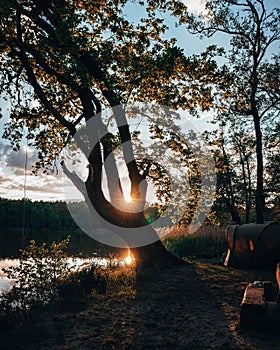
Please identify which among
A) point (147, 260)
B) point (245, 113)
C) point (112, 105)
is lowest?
point (147, 260)

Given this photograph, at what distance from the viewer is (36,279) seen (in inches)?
305

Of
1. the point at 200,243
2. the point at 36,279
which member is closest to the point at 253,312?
the point at 36,279

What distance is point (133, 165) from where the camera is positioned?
12008 millimetres

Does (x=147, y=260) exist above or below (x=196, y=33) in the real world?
below

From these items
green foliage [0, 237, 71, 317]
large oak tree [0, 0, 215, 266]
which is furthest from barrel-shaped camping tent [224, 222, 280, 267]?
green foliage [0, 237, 71, 317]

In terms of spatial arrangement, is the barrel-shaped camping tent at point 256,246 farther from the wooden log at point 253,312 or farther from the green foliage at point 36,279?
the green foliage at point 36,279

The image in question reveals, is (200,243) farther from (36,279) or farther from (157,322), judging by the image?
(157,322)

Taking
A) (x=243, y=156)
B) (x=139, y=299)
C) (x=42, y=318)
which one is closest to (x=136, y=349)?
(x=42, y=318)

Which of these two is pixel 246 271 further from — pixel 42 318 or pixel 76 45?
pixel 76 45

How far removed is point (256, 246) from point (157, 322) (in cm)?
636

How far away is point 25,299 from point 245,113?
16.0 m

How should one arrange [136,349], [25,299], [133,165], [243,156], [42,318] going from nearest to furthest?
[136,349], [42,318], [25,299], [133,165], [243,156]

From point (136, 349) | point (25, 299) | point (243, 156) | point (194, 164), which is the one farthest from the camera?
point (243, 156)

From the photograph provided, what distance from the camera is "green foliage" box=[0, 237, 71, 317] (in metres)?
7.22
